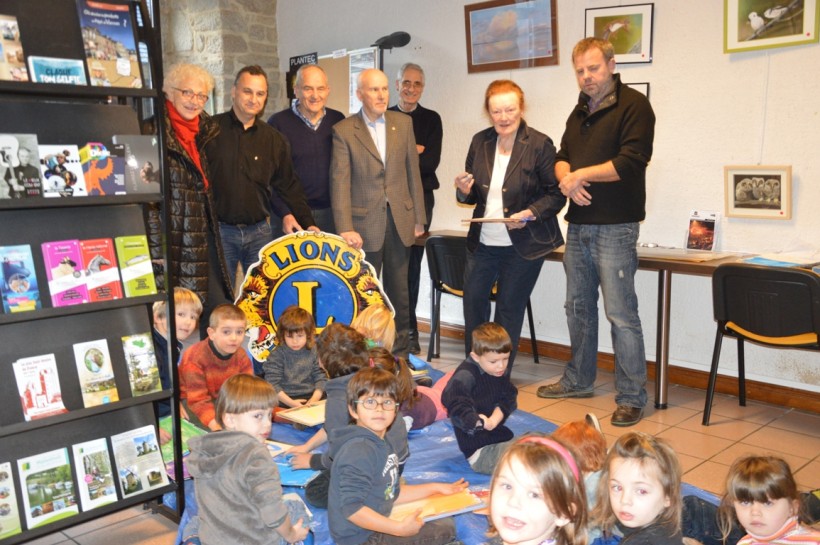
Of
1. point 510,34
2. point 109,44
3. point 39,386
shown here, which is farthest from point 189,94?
point 510,34

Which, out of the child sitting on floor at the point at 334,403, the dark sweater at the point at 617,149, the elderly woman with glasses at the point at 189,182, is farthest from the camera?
the dark sweater at the point at 617,149

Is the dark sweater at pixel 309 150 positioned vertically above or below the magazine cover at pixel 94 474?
above

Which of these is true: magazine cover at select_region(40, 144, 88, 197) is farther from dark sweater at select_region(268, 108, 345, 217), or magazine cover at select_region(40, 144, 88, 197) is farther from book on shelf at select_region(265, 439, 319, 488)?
dark sweater at select_region(268, 108, 345, 217)

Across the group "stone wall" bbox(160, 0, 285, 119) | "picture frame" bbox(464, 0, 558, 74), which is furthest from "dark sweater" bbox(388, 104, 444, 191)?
"stone wall" bbox(160, 0, 285, 119)

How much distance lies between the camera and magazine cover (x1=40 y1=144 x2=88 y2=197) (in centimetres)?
244

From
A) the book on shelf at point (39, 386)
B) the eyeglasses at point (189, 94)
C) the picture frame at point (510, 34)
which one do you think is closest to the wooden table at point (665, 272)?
the picture frame at point (510, 34)

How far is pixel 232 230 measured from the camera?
154 inches

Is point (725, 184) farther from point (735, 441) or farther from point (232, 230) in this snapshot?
point (232, 230)

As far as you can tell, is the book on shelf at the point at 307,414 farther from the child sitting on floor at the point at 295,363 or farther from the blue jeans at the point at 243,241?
the blue jeans at the point at 243,241

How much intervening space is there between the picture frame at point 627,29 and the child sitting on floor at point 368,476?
297 cm

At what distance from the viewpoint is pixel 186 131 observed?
361 centimetres

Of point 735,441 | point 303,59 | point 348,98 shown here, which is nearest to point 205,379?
point 735,441

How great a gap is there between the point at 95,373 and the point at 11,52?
1.03m

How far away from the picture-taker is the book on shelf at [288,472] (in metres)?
2.83
